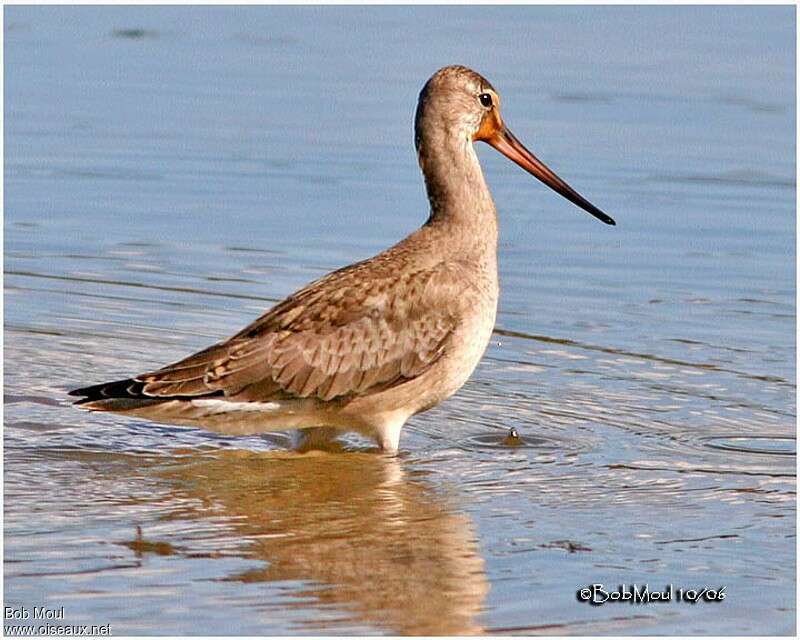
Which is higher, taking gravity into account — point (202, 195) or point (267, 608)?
point (202, 195)

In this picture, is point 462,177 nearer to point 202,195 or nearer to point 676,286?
point 676,286

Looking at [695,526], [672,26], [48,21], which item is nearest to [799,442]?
[695,526]

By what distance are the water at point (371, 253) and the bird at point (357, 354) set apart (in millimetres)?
242

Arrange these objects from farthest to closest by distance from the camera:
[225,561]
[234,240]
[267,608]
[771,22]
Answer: [771,22] → [234,240] → [225,561] → [267,608]

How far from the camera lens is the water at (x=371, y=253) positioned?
7465 mm

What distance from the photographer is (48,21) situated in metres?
18.5

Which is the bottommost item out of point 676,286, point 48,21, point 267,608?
point 267,608

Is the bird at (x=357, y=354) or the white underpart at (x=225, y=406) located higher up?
the bird at (x=357, y=354)

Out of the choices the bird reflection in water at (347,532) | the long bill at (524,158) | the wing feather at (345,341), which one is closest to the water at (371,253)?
the bird reflection in water at (347,532)

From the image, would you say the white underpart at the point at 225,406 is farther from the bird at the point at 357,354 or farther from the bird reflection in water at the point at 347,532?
the bird reflection in water at the point at 347,532

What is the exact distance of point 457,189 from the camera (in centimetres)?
946

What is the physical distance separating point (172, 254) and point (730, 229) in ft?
12.4

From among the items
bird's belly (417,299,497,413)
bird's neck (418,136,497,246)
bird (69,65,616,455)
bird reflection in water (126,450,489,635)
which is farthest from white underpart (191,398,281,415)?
bird's neck (418,136,497,246)

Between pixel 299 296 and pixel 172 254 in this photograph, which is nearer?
pixel 299 296
